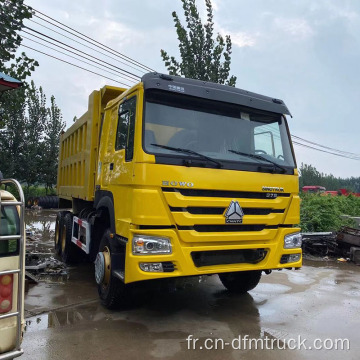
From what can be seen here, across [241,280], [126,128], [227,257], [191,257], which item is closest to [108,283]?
[191,257]

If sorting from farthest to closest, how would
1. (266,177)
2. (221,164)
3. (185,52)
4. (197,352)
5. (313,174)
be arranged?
(313,174), (185,52), (266,177), (221,164), (197,352)

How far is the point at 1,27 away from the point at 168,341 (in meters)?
7.50

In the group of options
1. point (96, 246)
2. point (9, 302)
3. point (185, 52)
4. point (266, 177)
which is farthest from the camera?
point (185, 52)

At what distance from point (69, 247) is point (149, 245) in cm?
410

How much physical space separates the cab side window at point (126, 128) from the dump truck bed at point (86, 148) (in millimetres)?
1091

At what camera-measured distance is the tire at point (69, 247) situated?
740cm

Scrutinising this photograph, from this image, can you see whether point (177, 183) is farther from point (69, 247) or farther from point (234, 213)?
point (69, 247)

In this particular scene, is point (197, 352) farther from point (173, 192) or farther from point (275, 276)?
point (275, 276)

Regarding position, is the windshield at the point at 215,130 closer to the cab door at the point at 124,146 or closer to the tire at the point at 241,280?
the cab door at the point at 124,146

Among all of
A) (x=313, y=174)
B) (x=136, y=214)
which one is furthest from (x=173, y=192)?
(x=313, y=174)

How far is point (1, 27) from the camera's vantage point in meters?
7.97

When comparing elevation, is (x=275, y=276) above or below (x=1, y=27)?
below

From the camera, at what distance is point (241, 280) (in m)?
5.61

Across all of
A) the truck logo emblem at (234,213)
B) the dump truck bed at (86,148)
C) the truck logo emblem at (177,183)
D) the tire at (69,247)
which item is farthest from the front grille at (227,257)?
the tire at (69,247)
